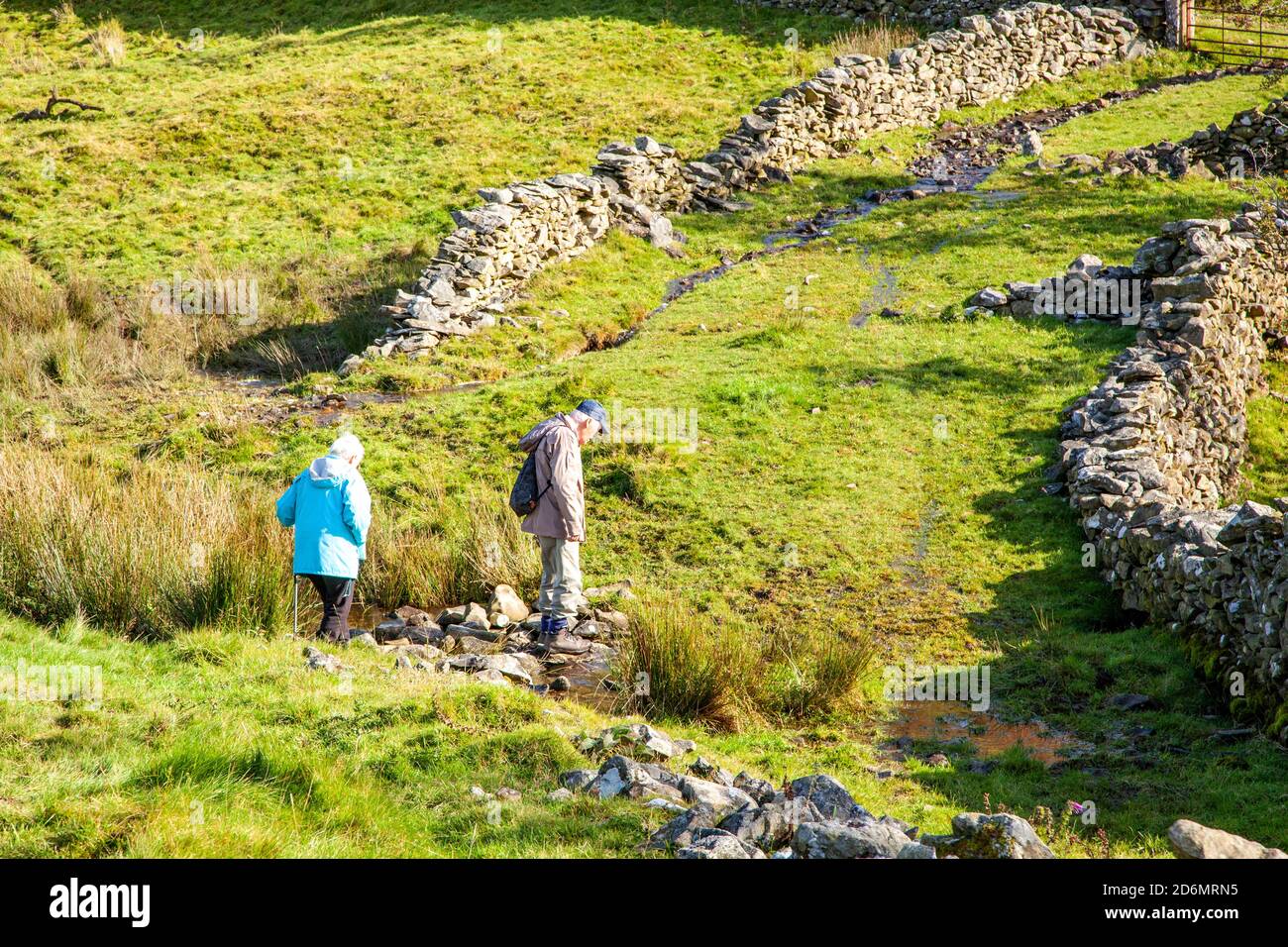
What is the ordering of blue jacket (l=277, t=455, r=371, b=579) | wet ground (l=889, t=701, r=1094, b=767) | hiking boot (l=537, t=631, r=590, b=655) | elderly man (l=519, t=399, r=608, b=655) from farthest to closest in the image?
elderly man (l=519, t=399, r=608, b=655), hiking boot (l=537, t=631, r=590, b=655), blue jacket (l=277, t=455, r=371, b=579), wet ground (l=889, t=701, r=1094, b=767)

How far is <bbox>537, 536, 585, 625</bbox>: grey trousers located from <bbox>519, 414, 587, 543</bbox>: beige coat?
116 mm

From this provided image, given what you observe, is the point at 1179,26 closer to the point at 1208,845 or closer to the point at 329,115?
the point at 329,115

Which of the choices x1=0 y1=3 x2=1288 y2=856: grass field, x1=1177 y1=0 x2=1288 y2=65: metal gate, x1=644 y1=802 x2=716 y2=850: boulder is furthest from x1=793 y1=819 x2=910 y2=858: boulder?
x1=1177 y1=0 x2=1288 y2=65: metal gate

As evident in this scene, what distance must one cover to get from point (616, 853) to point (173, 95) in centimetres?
2753

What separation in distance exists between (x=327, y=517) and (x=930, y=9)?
31.6 m

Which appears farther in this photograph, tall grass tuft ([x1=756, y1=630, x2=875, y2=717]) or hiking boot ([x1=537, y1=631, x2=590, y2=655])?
hiking boot ([x1=537, y1=631, x2=590, y2=655])

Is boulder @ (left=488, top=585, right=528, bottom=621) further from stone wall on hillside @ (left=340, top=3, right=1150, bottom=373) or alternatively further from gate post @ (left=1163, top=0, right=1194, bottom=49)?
gate post @ (left=1163, top=0, right=1194, bottom=49)

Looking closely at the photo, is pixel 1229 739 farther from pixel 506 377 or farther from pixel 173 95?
pixel 173 95

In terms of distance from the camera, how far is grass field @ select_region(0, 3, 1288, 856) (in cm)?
666

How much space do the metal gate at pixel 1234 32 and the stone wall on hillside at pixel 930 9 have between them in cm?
77

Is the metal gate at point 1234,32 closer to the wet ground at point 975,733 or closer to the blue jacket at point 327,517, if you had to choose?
the wet ground at point 975,733

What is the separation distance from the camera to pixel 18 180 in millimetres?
22797

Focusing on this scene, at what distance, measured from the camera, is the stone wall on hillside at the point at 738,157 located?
60.3 feet

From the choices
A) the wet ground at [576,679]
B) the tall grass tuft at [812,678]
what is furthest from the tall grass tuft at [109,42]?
the tall grass tuft at [812,678]
